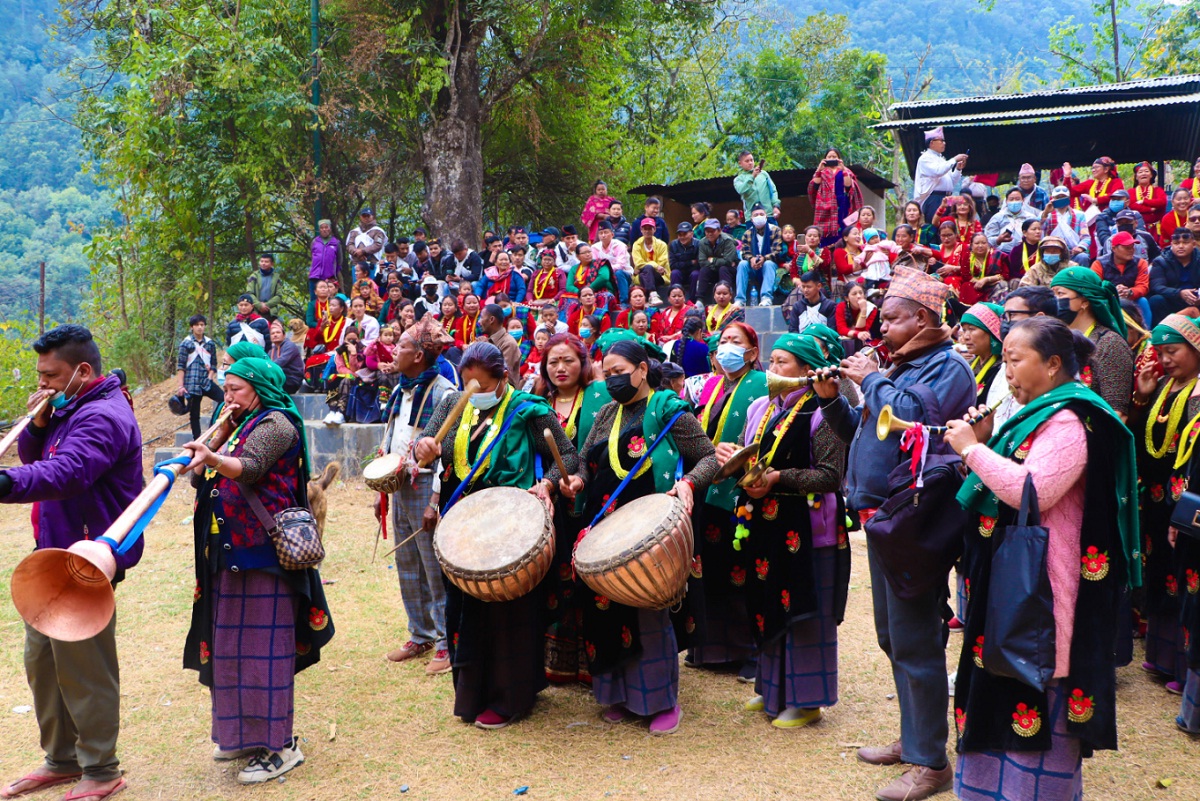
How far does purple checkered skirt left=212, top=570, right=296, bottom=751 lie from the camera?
4.43 meters

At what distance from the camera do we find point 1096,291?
4.64 m

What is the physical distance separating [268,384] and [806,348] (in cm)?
254

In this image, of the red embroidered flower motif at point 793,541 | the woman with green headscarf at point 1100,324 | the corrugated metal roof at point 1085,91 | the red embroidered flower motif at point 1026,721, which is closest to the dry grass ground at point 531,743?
the red embroidered flower motif at point 793,541

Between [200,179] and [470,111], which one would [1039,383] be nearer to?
[470,111]

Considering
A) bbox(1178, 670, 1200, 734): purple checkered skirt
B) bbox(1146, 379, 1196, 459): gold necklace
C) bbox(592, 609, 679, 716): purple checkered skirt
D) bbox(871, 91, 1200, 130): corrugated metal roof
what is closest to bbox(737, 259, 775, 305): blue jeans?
bbox(871, 91, 1200, 130): corrugated metal roof

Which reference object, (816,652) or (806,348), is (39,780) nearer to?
(816,652)

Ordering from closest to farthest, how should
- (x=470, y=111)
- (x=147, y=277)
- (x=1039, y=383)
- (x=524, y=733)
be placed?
(x=1039, y=383)
(x=524, y=733)
(x=470, y=111)
(x=147, y=277)

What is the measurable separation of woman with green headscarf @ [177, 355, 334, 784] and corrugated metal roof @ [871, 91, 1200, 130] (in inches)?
501

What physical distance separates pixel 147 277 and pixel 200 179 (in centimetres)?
355

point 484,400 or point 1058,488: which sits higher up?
point 484,400

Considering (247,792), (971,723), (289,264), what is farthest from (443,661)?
(289,264)

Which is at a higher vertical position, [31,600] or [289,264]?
[289,264]

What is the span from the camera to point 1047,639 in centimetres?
308

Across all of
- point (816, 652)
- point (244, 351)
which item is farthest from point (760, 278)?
point (244, 351)
